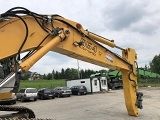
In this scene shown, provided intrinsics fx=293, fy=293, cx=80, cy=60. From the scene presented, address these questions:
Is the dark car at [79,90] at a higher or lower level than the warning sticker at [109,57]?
lower

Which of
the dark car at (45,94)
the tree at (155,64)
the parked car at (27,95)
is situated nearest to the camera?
the parked car at (27,95)

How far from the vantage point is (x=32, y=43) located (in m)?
6.49

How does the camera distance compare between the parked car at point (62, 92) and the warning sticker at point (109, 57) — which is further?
the parked car at point (62, 92)

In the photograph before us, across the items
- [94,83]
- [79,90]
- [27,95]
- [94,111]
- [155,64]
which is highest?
[155,64]

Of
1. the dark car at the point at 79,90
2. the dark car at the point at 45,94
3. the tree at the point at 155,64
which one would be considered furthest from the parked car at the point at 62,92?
→ the tree at the point at 155,64

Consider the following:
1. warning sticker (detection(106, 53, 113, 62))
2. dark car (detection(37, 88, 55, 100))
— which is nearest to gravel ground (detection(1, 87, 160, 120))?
warning sticker (detection(106, 53, 113, 62))

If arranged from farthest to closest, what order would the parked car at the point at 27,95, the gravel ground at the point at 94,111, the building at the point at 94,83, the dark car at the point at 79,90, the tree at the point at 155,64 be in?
the tree at the point at 155,64 < the building at the point at 94,83 < the dark car at the point at 79,90 < the parked car at the point at 27,95 < the gravel ground at the point at 94,111

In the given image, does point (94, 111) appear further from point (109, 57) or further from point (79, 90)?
point (79, 90)

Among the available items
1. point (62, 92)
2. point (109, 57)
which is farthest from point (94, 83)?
point (109, 57)

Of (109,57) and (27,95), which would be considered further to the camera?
(27,95)

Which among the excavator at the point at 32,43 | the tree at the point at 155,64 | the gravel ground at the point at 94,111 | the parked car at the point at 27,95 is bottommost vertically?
the gravel ground at the point at 94,111

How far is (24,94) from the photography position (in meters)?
31.5

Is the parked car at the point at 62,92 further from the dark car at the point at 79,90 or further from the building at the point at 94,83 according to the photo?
the building at the point at 94,83

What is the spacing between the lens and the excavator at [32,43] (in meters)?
5.80
